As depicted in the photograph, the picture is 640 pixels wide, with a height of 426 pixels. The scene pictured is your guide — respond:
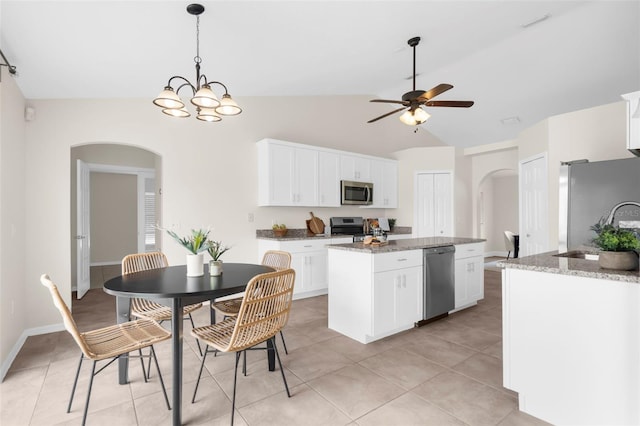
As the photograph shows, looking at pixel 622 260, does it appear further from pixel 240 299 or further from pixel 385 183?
pixel 385 183

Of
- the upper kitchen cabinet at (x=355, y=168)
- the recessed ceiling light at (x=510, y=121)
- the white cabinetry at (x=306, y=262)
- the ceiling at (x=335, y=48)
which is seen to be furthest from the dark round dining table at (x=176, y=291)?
the recessed ceiling light at (x=510, y=121)

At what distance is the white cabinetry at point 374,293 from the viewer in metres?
2.87

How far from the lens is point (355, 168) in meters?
5.51

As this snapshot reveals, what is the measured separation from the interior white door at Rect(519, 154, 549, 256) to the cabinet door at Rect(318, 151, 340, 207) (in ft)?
9.77

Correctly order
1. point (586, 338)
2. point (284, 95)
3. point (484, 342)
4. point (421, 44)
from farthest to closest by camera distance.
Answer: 1. point (284, 95)
2. point (421, 44)
3. point (484, 342)
4. point (586, 338)

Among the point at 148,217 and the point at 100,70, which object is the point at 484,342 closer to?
the point at 100,70

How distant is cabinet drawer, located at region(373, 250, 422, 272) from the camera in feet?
9.41

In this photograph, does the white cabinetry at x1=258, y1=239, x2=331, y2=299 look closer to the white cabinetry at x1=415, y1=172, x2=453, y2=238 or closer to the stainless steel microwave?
the stainless steel microwave

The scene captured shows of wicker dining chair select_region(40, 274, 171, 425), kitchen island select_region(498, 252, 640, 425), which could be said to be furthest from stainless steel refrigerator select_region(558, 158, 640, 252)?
wicker dining chair select_region(40, 274, 171, 425)

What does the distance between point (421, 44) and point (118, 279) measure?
393 cm

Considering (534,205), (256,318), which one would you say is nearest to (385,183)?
(534,205)

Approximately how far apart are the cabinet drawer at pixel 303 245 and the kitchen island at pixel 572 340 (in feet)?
9.15

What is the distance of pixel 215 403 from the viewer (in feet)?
6.64

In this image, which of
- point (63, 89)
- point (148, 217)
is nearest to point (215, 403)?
point (63, 89)
